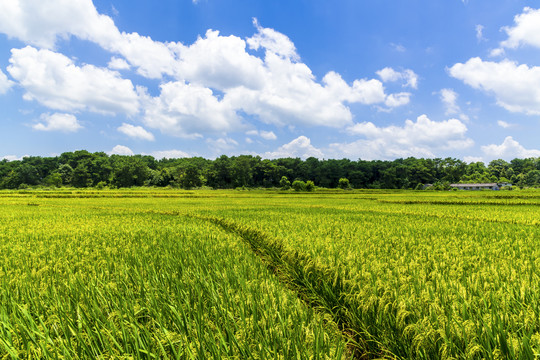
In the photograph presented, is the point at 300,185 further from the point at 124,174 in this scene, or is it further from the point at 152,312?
the point at 124,174

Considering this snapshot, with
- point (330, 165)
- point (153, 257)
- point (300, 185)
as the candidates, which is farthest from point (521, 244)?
point (330, 165)

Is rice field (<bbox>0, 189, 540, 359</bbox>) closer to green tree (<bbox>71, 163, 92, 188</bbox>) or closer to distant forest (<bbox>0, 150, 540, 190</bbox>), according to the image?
distant forest (<bbox>0, 150, 540, 190</bbox>)

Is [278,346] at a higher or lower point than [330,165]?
lower

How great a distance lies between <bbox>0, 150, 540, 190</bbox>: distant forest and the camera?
3696 inches

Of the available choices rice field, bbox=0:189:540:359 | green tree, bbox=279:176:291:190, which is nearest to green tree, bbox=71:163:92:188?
green tree, bbox=279:176:291:190

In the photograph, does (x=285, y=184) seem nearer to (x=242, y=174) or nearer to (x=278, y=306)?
(x=242, y=174)

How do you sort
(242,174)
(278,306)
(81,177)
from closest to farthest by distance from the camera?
(278,306)
(242,174)
(81,177)

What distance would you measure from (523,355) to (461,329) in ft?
1.15

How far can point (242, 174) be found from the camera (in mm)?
93688

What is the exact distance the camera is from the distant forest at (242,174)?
308 ft

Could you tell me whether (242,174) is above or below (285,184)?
above

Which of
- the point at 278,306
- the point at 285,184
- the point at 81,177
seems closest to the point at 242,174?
the point at 285,184

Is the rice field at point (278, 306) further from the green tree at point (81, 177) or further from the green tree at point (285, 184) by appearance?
the green tree at point (81, 177)

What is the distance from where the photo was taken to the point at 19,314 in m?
2.45
